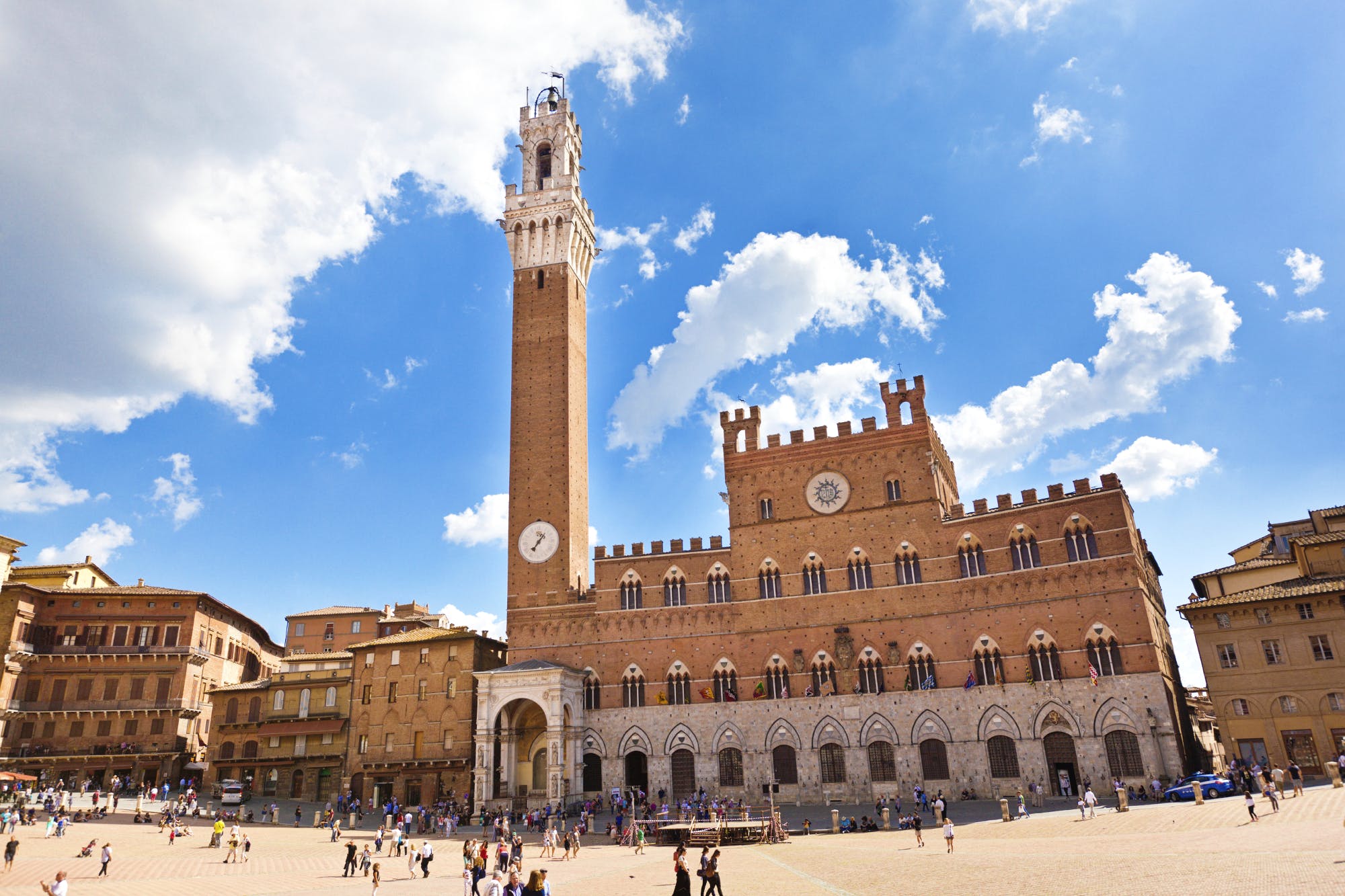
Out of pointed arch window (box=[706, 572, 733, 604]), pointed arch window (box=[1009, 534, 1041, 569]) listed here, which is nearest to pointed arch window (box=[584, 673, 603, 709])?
pointed arch window (box=[706, 572, 733, 604])

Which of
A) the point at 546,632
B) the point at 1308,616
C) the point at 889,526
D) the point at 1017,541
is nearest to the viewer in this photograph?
the point at 1308,616

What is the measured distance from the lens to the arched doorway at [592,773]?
1877 inches

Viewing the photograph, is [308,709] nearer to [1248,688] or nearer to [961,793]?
[961,793]

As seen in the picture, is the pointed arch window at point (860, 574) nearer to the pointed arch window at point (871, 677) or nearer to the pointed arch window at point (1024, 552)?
the pointed arch window at point (871, 677)

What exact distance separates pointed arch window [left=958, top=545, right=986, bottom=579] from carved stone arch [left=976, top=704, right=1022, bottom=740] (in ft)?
22.2

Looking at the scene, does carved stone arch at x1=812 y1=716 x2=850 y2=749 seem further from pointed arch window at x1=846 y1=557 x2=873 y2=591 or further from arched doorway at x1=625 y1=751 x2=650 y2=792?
arched doorway at x1=625 y1=751 x2=650 y2=792

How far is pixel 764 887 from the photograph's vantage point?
2219 cm

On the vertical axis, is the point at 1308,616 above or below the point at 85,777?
above

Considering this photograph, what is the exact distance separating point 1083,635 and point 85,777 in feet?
193

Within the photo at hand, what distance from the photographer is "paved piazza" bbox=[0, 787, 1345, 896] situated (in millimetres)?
20188

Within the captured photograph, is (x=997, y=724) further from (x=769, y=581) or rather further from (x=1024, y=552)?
(x=769, y=581)

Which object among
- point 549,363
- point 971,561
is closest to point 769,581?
point 971,561

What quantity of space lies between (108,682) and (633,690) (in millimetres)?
35076

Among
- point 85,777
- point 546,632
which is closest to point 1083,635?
point 546,632
